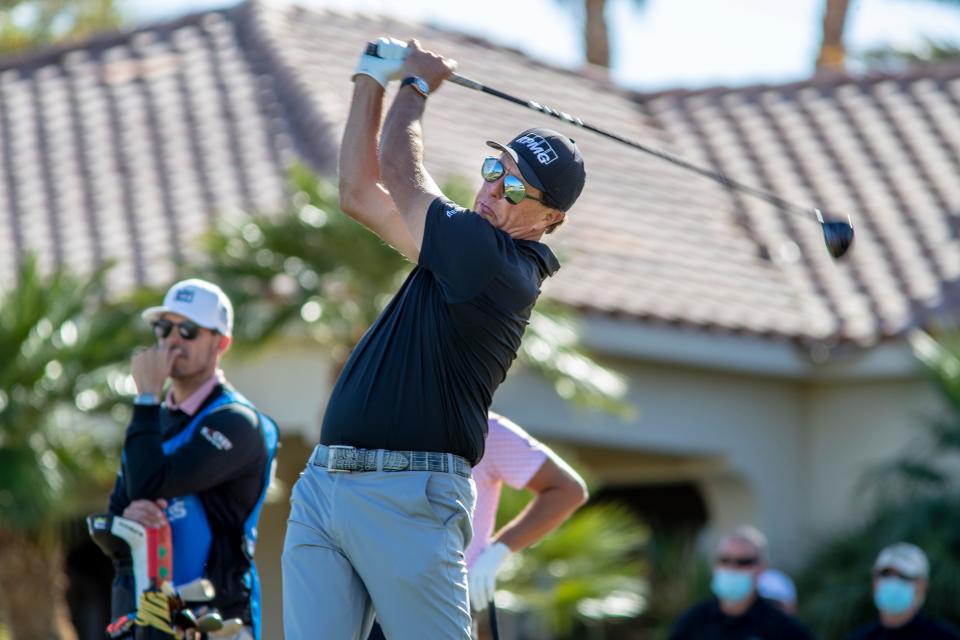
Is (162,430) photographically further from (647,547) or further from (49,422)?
(647,547)

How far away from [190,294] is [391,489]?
74.5 inches

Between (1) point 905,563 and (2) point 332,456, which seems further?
(1) point 905,563

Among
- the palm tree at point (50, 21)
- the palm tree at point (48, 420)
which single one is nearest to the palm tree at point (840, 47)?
the palm tree at point (50, 21)

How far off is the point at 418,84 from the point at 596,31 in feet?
67.9

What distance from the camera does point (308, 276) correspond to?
10.6 metres

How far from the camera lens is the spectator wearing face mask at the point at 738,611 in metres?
9.55

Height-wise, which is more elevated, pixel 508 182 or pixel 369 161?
pixel 508 182

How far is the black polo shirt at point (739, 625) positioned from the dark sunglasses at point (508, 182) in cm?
512

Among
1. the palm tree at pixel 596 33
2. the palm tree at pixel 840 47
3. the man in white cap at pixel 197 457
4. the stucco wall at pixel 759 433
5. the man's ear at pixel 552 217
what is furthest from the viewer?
the palm tree at pixel 596 33

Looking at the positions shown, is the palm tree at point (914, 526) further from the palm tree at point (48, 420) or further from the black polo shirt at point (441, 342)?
the black polo shirt at point (441, 342)

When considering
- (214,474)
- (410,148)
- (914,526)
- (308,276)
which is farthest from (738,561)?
(410,148)

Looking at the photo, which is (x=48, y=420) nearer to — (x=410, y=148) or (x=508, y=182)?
(x=410, y=148)

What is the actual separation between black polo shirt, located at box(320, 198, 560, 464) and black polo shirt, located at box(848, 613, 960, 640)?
4875 millimetres

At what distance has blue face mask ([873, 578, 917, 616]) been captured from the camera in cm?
935
